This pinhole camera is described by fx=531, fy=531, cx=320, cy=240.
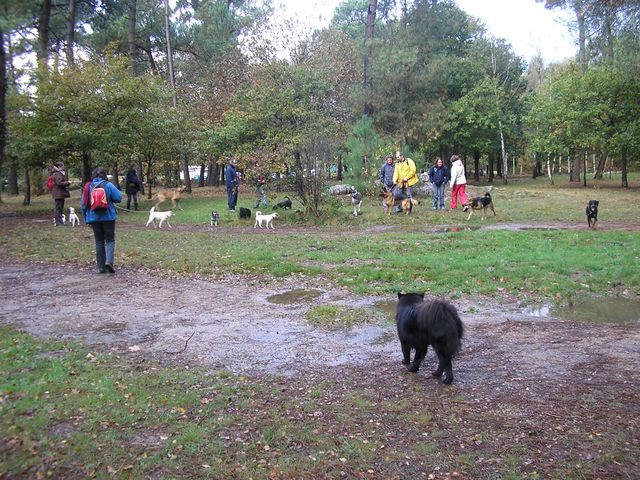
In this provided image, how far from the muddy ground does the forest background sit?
6.69 metres

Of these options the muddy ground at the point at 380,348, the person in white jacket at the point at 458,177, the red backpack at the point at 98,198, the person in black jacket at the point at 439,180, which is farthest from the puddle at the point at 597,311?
the person in black jacket at the point at 439,180

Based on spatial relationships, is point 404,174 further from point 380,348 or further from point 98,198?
point 380,348

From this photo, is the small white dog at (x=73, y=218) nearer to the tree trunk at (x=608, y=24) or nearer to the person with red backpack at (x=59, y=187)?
the person with red backpack at (x=59, y=187)

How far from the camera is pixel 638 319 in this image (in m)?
6.90

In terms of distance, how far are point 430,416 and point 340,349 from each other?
6.05ft

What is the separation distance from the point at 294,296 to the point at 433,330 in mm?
3980

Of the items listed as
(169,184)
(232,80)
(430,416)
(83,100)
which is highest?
(232,80)

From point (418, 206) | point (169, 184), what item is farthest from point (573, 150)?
point (169, 184)

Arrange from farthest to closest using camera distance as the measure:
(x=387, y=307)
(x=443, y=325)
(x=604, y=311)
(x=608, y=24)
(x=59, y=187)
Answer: (x=59, y=187)
(x=608, y=24)
(x=387, y=307)
(x=604, y=311)
(x=443, y=325)

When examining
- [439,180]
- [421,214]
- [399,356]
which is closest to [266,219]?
[421,214]

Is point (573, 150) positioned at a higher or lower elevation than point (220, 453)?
higher

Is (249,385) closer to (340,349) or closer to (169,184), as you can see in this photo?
(340,349)

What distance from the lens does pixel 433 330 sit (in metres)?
4.80

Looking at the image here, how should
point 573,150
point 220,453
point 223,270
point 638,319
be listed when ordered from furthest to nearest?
point 573,150
point 223,270
point 638,319
point 220,453
